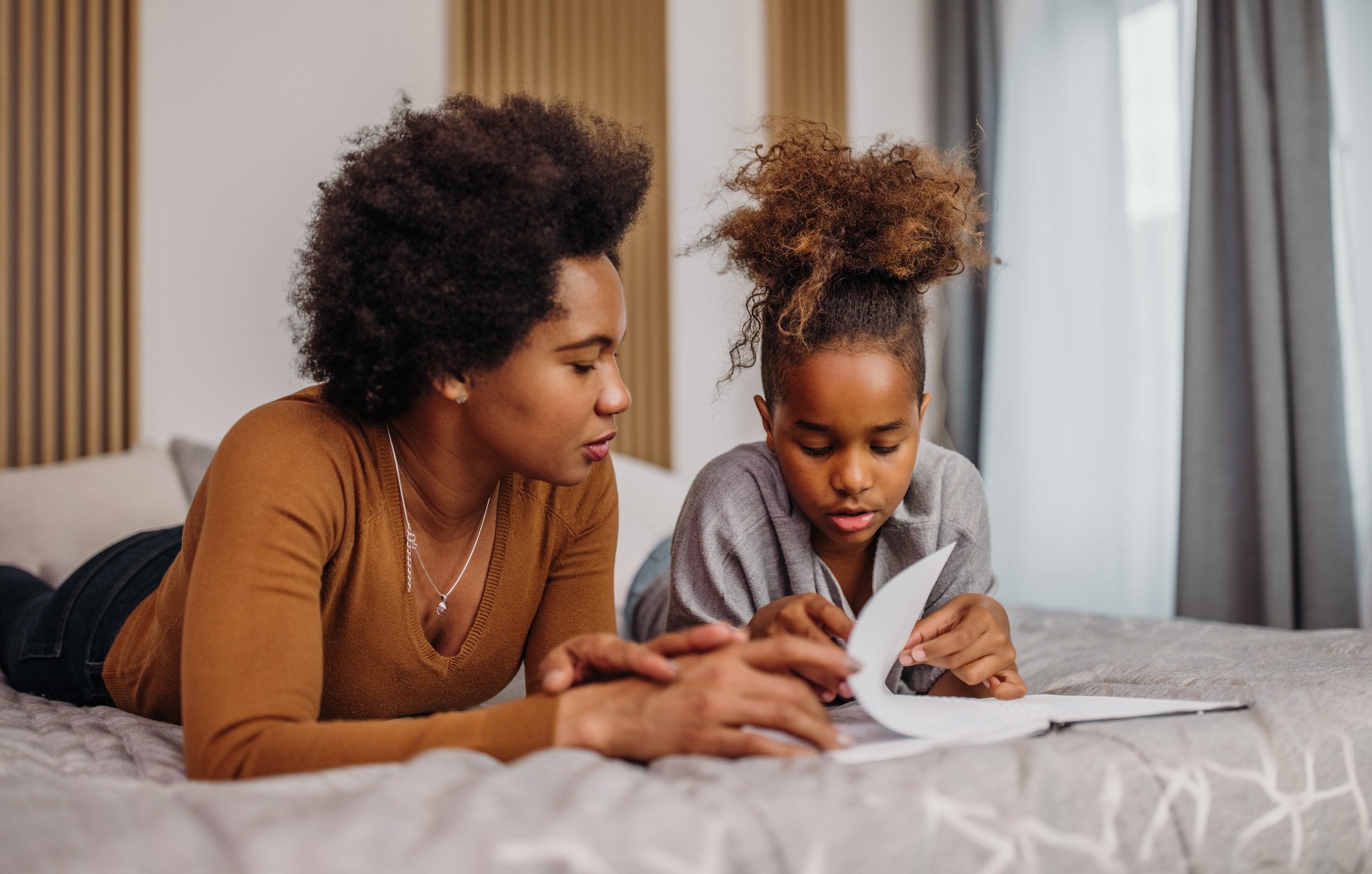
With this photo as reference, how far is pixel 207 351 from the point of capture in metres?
2.75

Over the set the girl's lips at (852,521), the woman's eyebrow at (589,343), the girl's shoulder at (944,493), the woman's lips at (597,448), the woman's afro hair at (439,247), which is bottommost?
the girl's lips at (852,521)

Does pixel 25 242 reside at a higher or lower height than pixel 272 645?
higher

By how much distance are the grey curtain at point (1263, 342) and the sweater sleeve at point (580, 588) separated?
2.10 metres

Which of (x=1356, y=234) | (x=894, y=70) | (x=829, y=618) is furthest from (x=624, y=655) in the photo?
(x=894, y=70)

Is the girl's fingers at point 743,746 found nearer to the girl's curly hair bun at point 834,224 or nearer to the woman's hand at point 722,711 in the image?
the woman's hand at point 722,711

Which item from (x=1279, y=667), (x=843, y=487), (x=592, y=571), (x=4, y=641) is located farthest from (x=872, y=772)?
(x=4, y=641)

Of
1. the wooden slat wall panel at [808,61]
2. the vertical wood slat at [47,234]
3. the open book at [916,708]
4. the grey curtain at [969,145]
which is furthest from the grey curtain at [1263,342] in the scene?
the vertical wood slat at [47,234]

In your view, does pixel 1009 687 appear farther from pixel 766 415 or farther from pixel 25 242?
pixel 25 242

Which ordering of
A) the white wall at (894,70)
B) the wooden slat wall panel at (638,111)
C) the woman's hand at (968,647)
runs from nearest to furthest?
the woman's hand at (968,647) < the wooden slat wall panel at (638,111) < the white wall at (894,70)

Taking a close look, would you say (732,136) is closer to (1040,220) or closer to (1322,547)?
(1040,220)

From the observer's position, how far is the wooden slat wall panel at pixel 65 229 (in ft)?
8.18

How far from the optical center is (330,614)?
1.12 meters

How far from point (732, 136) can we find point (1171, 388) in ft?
5.89

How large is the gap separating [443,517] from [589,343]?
32 centimetres
